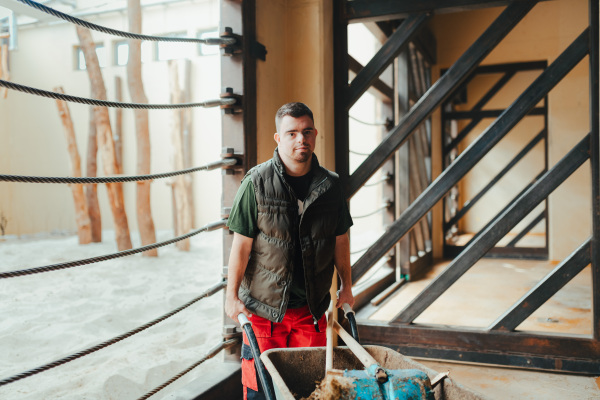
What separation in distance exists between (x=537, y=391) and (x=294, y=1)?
2762 millimetres

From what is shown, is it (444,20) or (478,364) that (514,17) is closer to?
(478,364)

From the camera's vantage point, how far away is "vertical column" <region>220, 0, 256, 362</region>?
2.77 m

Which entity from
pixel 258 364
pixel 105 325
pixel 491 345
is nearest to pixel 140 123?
pixel 105 325

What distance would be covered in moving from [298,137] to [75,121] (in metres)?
12.6

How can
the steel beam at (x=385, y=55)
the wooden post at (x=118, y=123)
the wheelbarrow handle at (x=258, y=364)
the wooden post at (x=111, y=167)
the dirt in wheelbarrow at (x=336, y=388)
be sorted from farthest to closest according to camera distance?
the wooden post at (x=118, y=123), the wooden post at (x=111, y=167), the steel beam at (x=385, y=55), the wheelbarrow handle at (x=258, y=364), the dirt in wheelbarrow at (x=336, y=388)

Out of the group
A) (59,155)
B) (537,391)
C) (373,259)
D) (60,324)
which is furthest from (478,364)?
(59,155)

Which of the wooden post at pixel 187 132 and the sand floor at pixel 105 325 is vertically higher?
the wooden post at pixel 187 132

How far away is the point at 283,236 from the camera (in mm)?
2039

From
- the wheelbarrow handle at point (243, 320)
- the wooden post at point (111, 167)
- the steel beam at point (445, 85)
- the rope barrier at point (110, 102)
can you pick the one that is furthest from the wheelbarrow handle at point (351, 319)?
the wooden post at point (111, 167)

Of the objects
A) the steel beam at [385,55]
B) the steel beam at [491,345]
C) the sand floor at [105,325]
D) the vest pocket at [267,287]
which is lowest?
the sand floor at [105,325]

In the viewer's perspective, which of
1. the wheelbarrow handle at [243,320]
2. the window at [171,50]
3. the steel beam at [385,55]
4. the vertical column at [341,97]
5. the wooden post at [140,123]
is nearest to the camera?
the wheelbarrow handle at [243,320]

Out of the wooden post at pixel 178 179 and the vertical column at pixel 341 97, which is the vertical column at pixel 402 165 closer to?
the vertical column at pixel 341 97

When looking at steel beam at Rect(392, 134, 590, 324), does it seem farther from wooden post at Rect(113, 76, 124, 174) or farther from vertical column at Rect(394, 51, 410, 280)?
wooden post at Rect(113, 76, 124, 174)

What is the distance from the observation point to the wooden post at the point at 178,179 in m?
10.1
